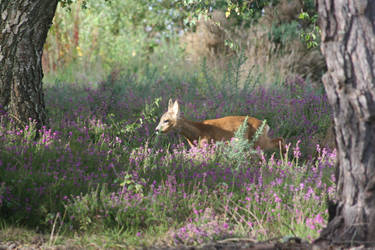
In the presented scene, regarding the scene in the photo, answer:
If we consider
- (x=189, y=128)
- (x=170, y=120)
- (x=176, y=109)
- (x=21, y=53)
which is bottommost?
(x=189, y=128)

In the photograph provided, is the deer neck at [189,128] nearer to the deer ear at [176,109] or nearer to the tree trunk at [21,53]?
the deer ear at [176,109]

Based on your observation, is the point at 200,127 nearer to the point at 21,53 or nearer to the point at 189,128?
the point at 189,128

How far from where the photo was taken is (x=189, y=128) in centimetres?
602

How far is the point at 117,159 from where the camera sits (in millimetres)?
5078

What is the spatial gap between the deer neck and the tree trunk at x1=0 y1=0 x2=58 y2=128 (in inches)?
Result: 73.5

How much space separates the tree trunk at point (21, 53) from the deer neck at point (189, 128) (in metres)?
1.87

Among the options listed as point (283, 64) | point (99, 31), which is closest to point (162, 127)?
point (283, 64)

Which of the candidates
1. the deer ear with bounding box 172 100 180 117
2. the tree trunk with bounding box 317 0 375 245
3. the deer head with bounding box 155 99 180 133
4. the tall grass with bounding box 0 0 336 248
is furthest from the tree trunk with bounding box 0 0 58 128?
the tree trunk with bounding box 317 0 375 245

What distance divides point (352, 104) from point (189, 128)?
3018 millimetres

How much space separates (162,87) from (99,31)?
7395 mm

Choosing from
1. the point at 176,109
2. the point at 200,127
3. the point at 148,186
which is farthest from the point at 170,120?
the point at 148,186

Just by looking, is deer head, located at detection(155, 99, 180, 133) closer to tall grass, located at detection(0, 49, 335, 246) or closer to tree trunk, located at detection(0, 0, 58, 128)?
tall grass, located at detection(0, 49, 335, 246)

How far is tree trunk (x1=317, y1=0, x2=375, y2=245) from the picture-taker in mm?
3225

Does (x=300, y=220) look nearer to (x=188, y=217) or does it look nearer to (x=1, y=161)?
(x=188, y=217)
